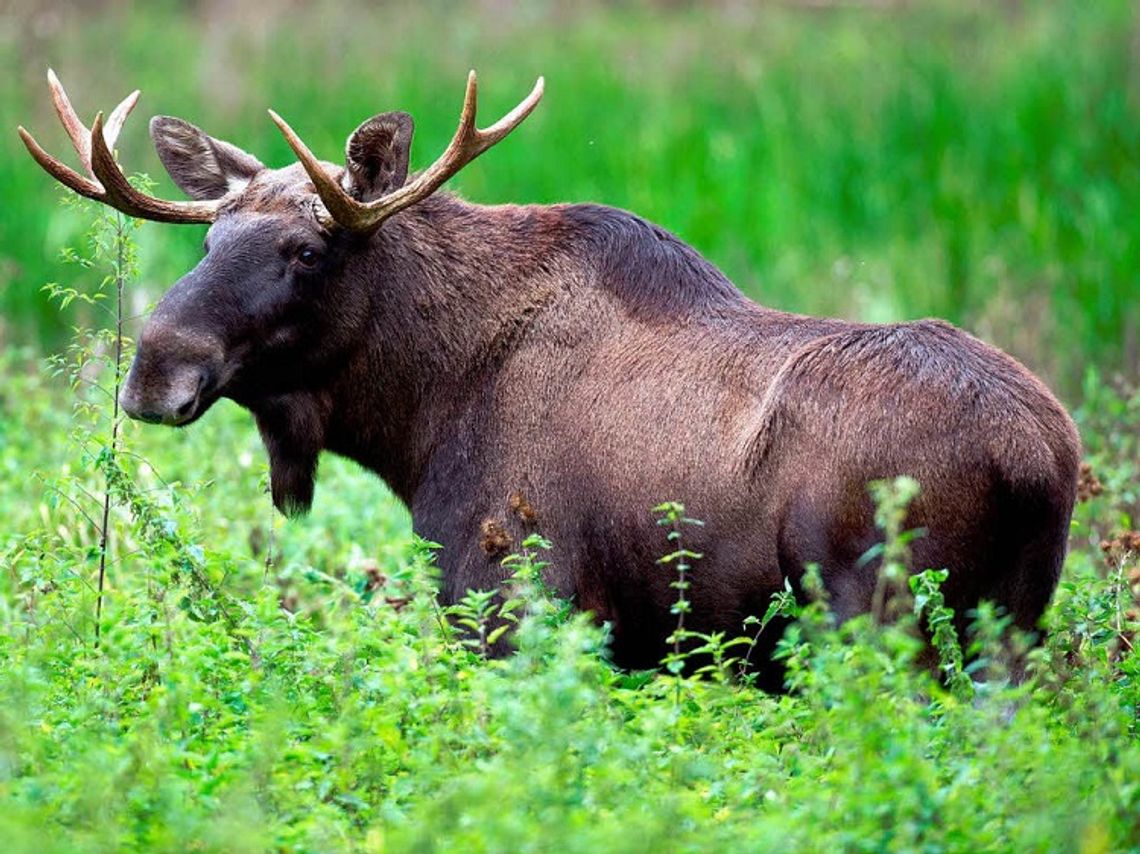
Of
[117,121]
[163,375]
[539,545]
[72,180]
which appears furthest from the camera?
[117,121]

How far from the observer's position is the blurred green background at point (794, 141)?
9406mm

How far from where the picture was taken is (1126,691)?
4.66 meters

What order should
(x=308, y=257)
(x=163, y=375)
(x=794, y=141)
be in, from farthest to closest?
(x=794, y=141) < (x=308, y=257) < (x=163, y=375)

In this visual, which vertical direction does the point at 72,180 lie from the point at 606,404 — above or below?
Result: above

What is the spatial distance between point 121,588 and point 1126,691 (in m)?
3.38

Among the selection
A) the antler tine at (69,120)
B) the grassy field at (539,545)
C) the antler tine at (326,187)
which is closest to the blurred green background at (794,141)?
the grassy field at (539,545)

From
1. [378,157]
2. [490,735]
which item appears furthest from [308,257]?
[490,735]

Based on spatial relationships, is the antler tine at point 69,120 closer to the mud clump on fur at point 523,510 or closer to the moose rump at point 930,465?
the mud clump on fur at point 523,510

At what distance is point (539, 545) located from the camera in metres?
4.95

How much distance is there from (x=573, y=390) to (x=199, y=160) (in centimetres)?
153

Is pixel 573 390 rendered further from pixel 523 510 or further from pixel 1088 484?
pixel 1088 484

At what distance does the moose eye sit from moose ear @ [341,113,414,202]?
0.90 feet

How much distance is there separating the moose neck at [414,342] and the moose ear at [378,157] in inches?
5.3

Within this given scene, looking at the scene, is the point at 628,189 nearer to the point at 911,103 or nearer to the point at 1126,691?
the point at 911,103
